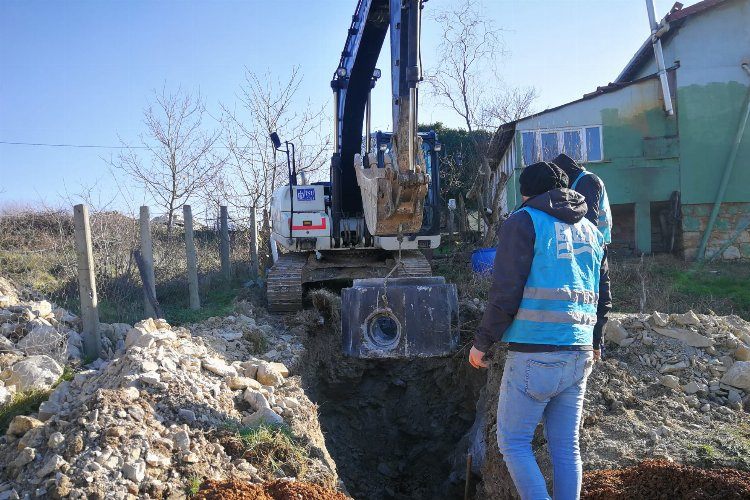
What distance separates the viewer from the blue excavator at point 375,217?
5.27m

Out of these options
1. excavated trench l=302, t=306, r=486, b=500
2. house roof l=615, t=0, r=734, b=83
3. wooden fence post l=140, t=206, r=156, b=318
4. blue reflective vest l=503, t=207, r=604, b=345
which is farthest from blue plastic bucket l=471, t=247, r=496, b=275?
house roof l=615, t=0, r=734, b=83

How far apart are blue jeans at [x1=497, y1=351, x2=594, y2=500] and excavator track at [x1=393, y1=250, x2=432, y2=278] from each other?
4872mm

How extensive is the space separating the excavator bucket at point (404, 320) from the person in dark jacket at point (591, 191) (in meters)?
1.67

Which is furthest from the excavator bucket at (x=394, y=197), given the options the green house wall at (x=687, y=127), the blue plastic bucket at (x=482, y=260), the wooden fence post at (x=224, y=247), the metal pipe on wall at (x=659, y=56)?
the metal pipe on wall at (x=659, y=56)

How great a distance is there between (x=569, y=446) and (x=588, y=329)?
1.91ft

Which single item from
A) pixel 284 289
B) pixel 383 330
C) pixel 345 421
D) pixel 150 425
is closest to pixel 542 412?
pixel 150 425

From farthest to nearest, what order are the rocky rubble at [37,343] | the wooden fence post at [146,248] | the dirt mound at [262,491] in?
the wooden fence post at [146,248] < the rocky rubble at [37,343] < the dirt mound at [262,491]

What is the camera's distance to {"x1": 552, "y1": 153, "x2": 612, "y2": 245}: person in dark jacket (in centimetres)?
384

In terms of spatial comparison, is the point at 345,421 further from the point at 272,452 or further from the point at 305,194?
the point at 305,194

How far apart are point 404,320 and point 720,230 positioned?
11.8 m

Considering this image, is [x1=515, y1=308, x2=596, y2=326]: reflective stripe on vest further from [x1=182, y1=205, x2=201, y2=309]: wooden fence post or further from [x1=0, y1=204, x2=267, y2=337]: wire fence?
[x1=182, y1=205, x2=201, y2=309]: wooden fence post

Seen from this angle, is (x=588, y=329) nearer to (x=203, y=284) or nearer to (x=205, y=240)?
(x=203, y=284)

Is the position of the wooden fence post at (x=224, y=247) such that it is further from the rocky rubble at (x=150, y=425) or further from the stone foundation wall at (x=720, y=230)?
the stone foundation wall at (x=720, y=230)

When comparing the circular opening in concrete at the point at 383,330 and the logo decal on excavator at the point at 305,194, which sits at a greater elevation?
the logo decal on excavator at the point at 305,194
